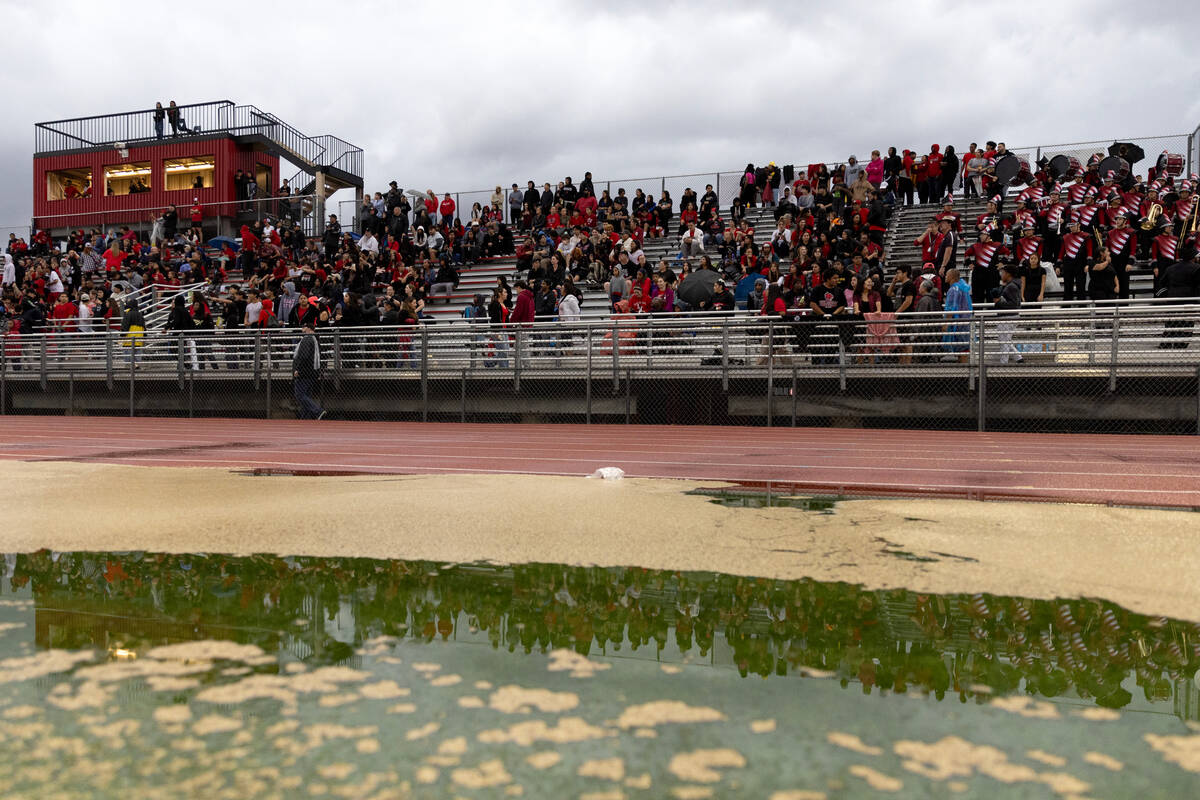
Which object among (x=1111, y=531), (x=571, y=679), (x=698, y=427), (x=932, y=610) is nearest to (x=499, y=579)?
(x=571, y=679)

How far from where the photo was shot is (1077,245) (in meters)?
16.0

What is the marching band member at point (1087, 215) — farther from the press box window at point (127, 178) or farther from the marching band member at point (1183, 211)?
the press box window at point (127, 178)

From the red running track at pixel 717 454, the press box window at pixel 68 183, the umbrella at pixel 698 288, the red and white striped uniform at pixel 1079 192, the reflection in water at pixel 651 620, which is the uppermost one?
the press box window at pixel 68 183

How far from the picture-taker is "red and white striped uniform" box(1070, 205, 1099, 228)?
16953mm

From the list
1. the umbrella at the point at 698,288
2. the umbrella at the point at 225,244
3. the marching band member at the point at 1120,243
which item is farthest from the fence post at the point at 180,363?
the marching band member at the point at 1120,243

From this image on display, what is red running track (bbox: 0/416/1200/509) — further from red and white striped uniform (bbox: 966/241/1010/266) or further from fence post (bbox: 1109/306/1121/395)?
red and white striped uniform (bbox: 966/241/1010/266)

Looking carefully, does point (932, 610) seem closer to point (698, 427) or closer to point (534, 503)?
point (534, 503)

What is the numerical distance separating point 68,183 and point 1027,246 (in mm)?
40498

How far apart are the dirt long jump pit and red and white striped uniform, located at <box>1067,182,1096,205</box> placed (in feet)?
48.9

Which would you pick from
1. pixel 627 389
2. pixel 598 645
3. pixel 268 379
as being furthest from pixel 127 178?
pixel 598 645

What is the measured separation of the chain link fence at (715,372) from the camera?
12930 millimetres

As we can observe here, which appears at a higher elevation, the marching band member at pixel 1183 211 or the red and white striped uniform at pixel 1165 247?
the marching band member at pixel 1183 211

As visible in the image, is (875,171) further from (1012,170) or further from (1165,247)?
(1165,247)

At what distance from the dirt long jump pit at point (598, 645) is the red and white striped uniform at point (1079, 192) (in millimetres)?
14906
